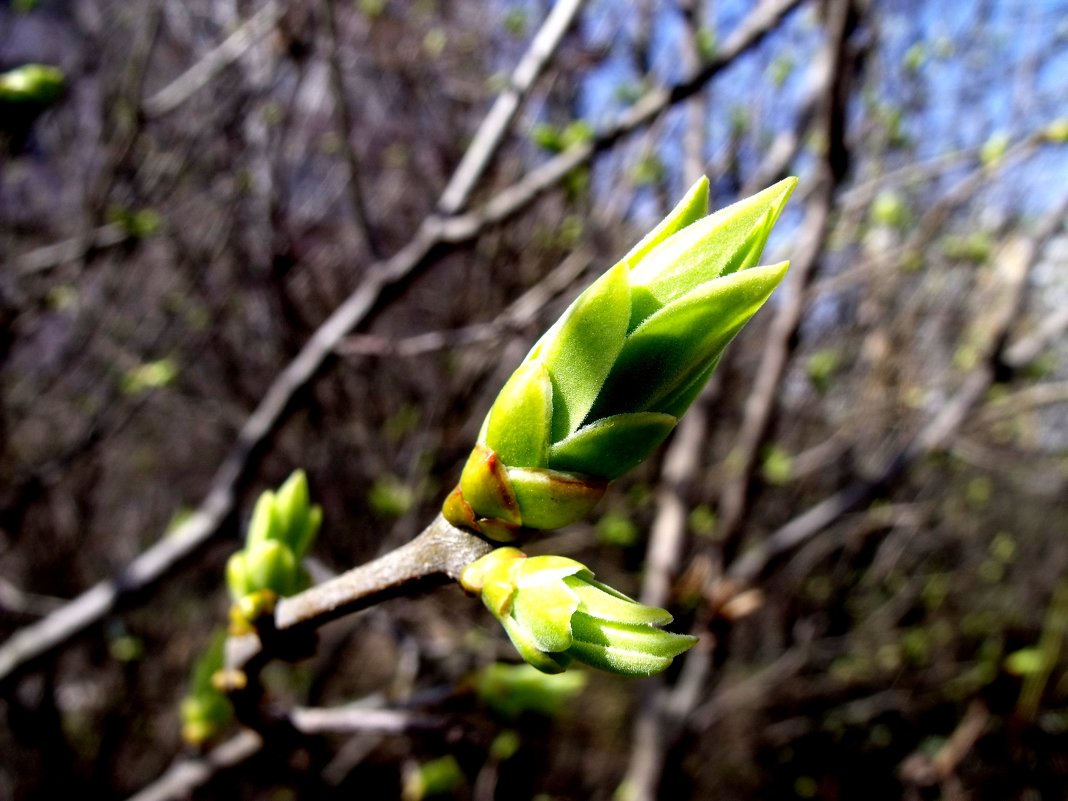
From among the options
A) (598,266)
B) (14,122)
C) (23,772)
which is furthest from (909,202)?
(23,772)

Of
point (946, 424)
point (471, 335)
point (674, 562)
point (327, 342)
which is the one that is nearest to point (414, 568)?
point (327, 342)

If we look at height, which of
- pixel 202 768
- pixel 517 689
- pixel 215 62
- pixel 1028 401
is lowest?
pixel 1028 401

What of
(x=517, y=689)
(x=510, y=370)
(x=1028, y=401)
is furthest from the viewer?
(x=510, y=370)

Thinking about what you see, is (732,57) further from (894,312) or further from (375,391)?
(375,391)

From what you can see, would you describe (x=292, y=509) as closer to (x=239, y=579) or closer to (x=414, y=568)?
(x=239, y=579)

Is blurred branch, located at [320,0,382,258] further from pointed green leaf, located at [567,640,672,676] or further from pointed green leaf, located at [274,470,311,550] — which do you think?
pointed green leaf, located at [567,640,672,676]

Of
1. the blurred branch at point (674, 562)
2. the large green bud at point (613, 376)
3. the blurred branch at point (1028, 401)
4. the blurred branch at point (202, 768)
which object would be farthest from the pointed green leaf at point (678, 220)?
the blurred branch at point (1028, 401)

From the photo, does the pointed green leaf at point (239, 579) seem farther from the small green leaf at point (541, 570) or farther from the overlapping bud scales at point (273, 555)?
the small green leaf at point (541, 570)
